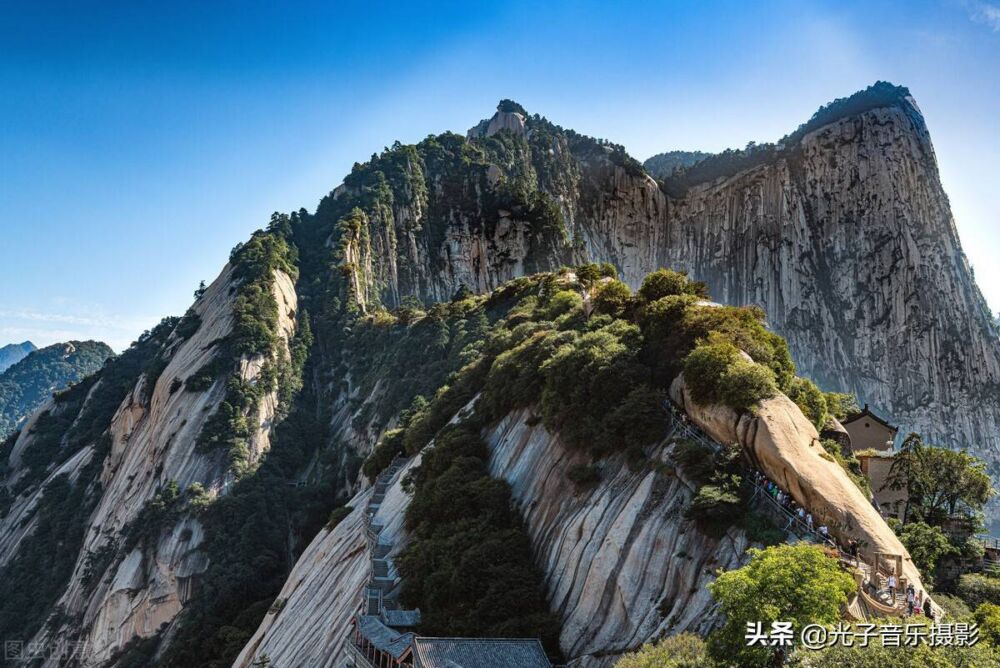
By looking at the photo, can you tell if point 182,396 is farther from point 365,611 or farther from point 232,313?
point 365,611

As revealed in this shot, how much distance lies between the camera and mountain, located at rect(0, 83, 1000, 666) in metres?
26.2

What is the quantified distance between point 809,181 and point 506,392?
7570 cm

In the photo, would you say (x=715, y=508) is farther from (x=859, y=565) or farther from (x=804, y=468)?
(x=859, y=565)

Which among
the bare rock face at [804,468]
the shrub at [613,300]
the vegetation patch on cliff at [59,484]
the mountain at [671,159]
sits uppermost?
the mountain at [671,159]

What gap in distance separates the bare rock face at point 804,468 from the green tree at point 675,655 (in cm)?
609

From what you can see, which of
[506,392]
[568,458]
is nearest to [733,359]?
[568,458]

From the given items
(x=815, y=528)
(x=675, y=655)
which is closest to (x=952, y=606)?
(x=815, y=528)

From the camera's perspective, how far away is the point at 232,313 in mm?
85312

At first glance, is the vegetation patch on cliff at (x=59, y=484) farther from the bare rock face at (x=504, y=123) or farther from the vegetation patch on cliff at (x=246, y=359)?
the bare rock face at (x=504, y=123)

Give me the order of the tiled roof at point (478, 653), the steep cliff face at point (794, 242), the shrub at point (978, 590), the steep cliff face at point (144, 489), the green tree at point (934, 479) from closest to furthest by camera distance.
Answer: the tiled roof at point (478, 653)
the shrub at point (978, 590)
the green tree at point (934, 479)
the steep cliff face at point (144, 489)
the steep cliff face at point (794, 242)

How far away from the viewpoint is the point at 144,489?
70.2m

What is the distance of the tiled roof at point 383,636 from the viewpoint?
79.5 ft

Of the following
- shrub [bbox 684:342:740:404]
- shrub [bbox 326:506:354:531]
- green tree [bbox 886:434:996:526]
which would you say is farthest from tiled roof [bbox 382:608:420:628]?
green tree [bbox 886:434:996:526]

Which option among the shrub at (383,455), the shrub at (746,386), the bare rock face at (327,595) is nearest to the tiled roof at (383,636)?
the bare rock face at (327,595)
